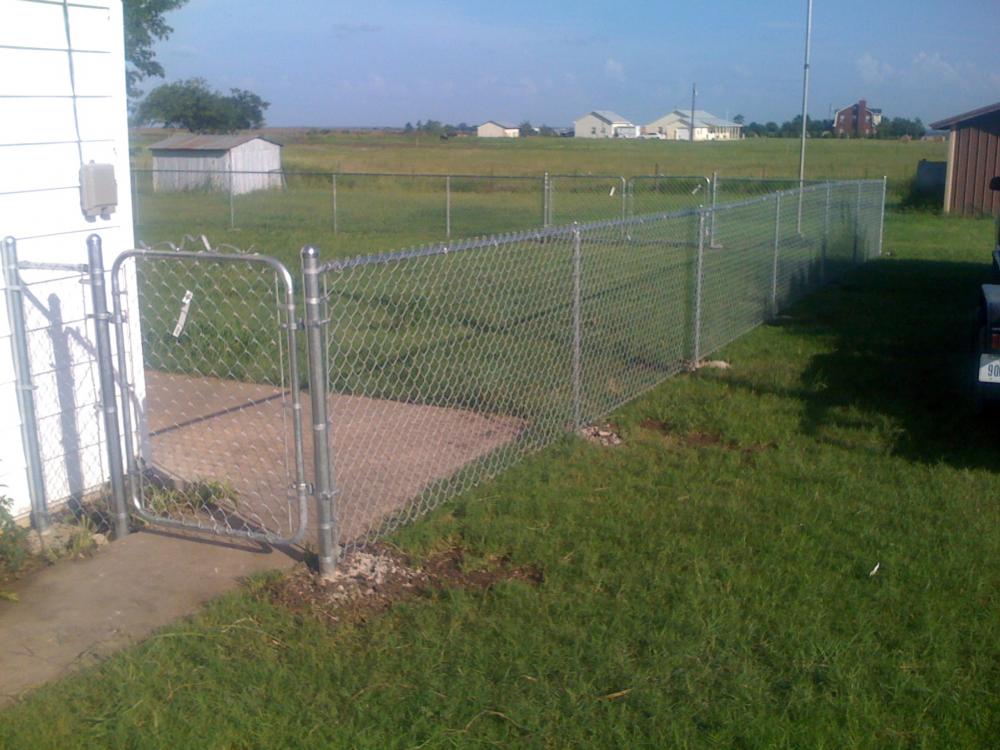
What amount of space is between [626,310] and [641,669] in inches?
227

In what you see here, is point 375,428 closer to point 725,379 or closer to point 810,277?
point 725,379

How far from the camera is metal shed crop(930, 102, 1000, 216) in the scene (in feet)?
81.7

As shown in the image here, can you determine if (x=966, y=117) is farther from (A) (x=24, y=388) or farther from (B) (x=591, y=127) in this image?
(B) (x=591, y=127)

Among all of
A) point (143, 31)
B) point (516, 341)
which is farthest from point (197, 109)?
point (516, 341)

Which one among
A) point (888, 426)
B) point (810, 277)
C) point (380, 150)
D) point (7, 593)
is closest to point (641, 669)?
point (7, 593)

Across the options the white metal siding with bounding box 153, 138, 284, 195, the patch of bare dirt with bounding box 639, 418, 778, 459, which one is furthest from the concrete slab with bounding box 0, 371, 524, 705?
the white metal siding with bounding box 153, 138, 284, 195

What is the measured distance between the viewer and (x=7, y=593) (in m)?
4.70

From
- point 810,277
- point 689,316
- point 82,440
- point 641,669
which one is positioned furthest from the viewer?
point 810,277

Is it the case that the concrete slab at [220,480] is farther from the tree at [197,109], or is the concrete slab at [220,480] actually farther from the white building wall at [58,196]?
the tree at [197,109]

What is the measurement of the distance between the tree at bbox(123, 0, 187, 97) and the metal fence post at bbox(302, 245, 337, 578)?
31486 millimetres

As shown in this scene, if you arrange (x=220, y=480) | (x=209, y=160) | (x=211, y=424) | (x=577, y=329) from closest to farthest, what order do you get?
1. (x=220, y=480)
2. (x=577, y=329)
3. (x=211, y=424)
4. (x=209, y=160)

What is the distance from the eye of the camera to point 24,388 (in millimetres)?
5223

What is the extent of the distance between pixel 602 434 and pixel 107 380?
341cm

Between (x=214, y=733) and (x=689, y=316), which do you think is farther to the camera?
(x=689, y=316)
